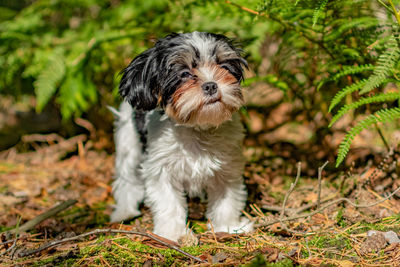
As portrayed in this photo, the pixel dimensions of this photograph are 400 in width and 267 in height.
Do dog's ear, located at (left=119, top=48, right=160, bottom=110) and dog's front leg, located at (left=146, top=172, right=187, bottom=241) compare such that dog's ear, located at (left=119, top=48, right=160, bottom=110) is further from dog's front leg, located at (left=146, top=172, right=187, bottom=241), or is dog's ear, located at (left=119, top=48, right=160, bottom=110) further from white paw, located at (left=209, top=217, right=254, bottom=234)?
white paw, located at (left=209, top=217, right=254, bottom=234)

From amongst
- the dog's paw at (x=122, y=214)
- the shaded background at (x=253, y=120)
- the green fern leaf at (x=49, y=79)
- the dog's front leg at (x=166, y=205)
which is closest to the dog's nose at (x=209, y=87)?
the shaded background at (x=253, y=120)

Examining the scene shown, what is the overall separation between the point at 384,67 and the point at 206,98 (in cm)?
152

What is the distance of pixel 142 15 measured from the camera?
5.30 meters

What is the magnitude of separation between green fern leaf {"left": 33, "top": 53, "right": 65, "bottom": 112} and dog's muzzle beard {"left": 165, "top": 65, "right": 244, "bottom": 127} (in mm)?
1844

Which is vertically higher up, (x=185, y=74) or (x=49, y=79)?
(x=185, y=74)

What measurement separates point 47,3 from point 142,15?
155 centimetres

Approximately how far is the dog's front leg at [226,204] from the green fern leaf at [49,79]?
223 cm

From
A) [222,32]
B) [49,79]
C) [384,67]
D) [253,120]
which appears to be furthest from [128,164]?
[384,67]

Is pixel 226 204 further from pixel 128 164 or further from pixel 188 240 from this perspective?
pixel 128 164

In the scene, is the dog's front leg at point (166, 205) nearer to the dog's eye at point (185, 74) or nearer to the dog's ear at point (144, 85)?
the dog's ear at point (144, 85)

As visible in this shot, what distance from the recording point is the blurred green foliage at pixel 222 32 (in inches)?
154

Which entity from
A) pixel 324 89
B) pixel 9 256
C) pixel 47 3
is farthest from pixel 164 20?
pixel 9 256

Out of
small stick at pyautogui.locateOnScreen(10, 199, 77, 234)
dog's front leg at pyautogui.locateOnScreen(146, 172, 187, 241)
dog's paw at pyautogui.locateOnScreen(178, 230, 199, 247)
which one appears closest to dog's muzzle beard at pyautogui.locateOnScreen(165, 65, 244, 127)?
dog's front leg at pyautogui.locateOnScreen(146, 172, 187, 241)

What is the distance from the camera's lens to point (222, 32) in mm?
4828
